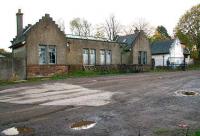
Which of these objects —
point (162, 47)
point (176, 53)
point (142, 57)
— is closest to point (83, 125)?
point (142, 57)

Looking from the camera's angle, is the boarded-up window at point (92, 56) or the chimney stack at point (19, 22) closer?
the chimney stack at point (19, 22)

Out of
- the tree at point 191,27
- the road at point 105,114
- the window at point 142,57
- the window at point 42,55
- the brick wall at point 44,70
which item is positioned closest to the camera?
the road at point 105,114

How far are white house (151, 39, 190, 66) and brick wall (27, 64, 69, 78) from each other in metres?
28.4

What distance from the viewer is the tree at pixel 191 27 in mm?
67812

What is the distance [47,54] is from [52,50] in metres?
0.86

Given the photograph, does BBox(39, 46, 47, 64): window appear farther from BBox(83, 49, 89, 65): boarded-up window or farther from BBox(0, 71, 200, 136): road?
BBox(0, 71, 200, 136): road

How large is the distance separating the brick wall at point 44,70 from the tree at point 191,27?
43.3m

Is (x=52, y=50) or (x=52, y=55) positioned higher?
(x=52, y=50)

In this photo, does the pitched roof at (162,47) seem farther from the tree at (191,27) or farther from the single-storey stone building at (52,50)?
the single-storey stone building at (52,50)

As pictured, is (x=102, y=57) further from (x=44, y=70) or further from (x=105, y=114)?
(x=105, y=114)

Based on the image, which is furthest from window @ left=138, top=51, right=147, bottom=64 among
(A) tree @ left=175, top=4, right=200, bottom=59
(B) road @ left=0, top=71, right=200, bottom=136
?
(B) road @ left=0, top=71, right=200, bottom=136

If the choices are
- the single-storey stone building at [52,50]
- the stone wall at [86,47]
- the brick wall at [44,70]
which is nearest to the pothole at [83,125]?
the single-storey stone building at [52,50]

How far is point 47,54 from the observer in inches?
1265

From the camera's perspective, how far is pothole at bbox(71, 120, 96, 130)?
855 cm
